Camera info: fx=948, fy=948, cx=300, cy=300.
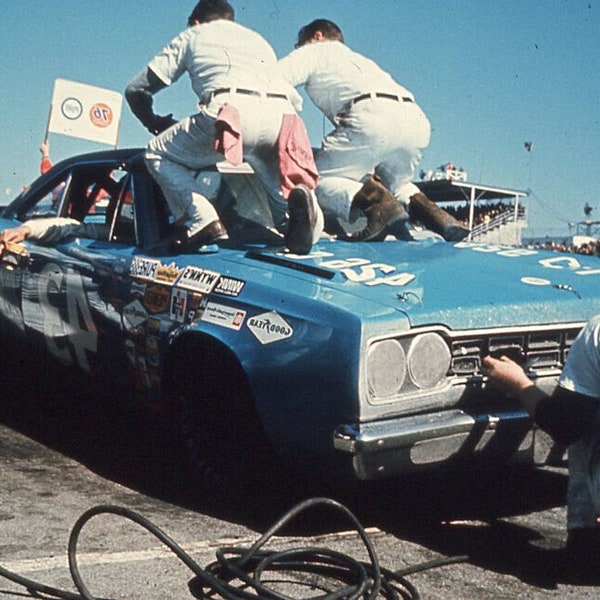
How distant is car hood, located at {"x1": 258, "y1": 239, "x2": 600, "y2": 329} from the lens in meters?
3.31

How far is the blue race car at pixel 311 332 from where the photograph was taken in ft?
10.4

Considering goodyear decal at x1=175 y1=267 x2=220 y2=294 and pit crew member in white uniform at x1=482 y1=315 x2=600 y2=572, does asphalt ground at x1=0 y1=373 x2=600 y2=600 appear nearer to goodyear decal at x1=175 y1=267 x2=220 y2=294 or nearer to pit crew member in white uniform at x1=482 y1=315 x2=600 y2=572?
pit crew member in white uniform at x1=482 y1=315 x2=600 y2=572

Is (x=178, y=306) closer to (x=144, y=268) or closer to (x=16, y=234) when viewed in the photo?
(x=144, y=268)

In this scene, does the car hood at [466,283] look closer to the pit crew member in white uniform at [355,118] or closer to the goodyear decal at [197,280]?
the goodyear decal at [197,280]

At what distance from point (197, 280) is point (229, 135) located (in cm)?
78

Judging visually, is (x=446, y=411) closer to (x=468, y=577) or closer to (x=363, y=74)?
(x=468, y=577)

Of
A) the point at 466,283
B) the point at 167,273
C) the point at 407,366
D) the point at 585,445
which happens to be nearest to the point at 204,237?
the point at 167,273

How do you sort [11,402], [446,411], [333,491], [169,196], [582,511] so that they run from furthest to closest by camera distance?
[11,402]
[169,196]
[333,491]
[446,411]
[582,511]

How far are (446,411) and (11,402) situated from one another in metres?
3.26

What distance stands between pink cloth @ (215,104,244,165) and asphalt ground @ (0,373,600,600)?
57.8 inches

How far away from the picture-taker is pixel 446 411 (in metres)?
3.26

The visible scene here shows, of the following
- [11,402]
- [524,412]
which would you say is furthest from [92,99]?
[524,412]

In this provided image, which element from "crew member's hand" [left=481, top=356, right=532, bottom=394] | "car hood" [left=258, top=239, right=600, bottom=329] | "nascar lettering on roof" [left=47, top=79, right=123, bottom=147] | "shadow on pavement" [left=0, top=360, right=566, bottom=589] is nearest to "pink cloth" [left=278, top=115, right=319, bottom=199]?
"car hood" [left=258, top=239, right=600, bottom=329]

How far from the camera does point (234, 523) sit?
3.58 metres
